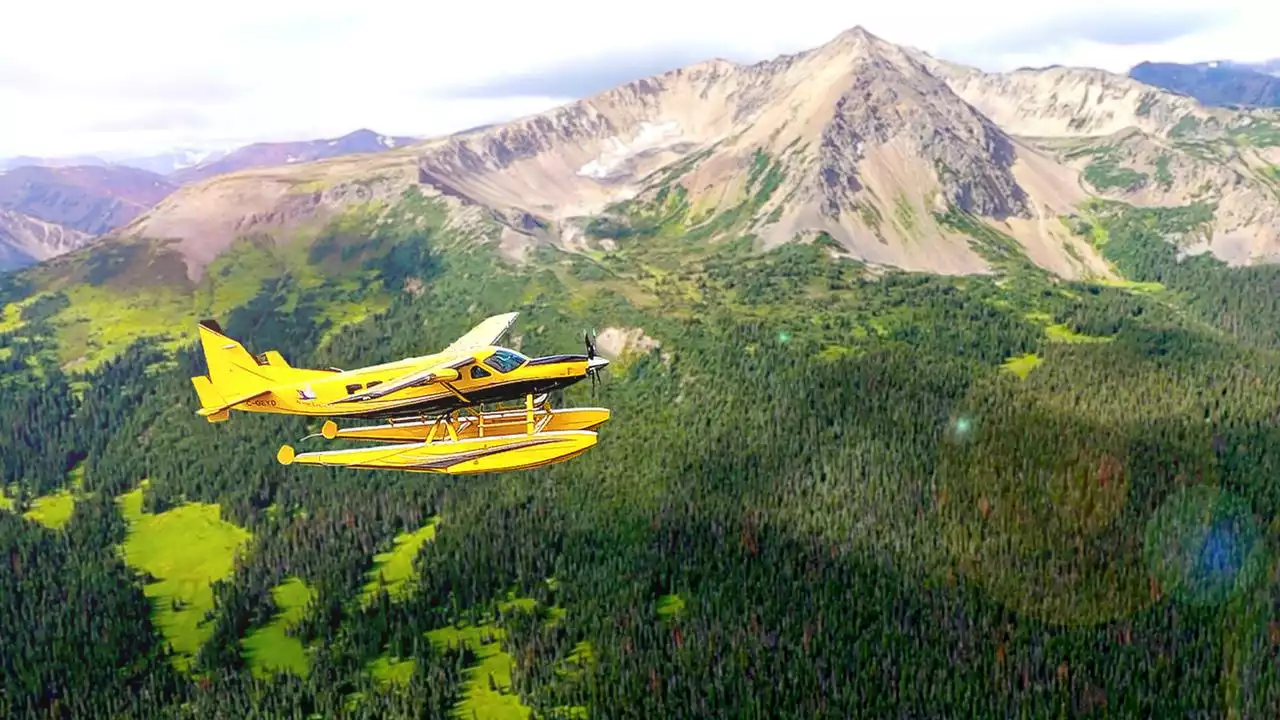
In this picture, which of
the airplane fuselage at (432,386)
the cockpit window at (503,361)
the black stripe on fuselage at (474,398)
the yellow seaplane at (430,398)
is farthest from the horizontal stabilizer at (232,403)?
the cockpit window at (503,361)

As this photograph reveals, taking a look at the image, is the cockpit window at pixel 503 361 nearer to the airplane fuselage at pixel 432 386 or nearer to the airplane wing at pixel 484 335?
the airplane fuselage at pixel 432 386

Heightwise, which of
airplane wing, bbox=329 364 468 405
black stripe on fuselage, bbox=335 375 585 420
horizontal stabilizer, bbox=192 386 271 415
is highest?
airplane wing, bbox=329 364 468 405

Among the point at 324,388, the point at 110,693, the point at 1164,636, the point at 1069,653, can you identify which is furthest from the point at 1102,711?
the point at 110,693

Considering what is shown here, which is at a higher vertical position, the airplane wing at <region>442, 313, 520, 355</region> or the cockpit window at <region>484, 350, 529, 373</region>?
the airplane wing at <region>442, 313, 520, 355</region>

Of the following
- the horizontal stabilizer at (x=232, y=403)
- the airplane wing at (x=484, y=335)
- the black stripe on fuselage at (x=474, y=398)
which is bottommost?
the black stripe on fuselage at (x=474, y=398)

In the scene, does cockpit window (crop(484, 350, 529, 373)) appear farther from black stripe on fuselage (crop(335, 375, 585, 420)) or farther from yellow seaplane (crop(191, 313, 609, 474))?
black stripe on fuselage (crop(335, 375, 585, 420))

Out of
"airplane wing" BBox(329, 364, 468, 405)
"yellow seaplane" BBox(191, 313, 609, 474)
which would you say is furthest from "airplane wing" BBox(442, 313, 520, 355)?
"airplane wing" BBox(329, 364, 468, 405)

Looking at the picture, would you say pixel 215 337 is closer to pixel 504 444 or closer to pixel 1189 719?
pixel 504 444
